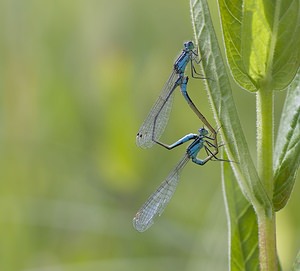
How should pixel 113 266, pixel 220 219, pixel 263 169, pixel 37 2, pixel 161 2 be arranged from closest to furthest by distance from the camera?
pixel 263 169 < pixel 220 219 < pixel 113 266 < pixel 37 2 < pixel 161 2

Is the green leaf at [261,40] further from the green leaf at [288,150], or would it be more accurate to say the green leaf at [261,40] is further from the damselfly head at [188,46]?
the damselfly head at [188,46]

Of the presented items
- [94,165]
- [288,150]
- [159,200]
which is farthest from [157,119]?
[94,165]

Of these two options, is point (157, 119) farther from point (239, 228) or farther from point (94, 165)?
point (94, 165)

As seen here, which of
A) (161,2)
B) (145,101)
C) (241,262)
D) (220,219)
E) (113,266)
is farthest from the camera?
(161,2)

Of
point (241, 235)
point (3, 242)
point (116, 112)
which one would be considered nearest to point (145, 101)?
point (116, 112)

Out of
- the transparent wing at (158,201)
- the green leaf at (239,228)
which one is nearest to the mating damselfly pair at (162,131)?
the transparent wing at (158,201)

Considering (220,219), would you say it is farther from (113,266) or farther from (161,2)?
(161,2)

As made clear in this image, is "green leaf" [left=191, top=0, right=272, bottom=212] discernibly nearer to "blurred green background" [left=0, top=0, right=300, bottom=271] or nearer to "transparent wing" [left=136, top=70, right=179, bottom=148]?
"transparent wing" [left=136, top=70, right=179, bottom=148]
